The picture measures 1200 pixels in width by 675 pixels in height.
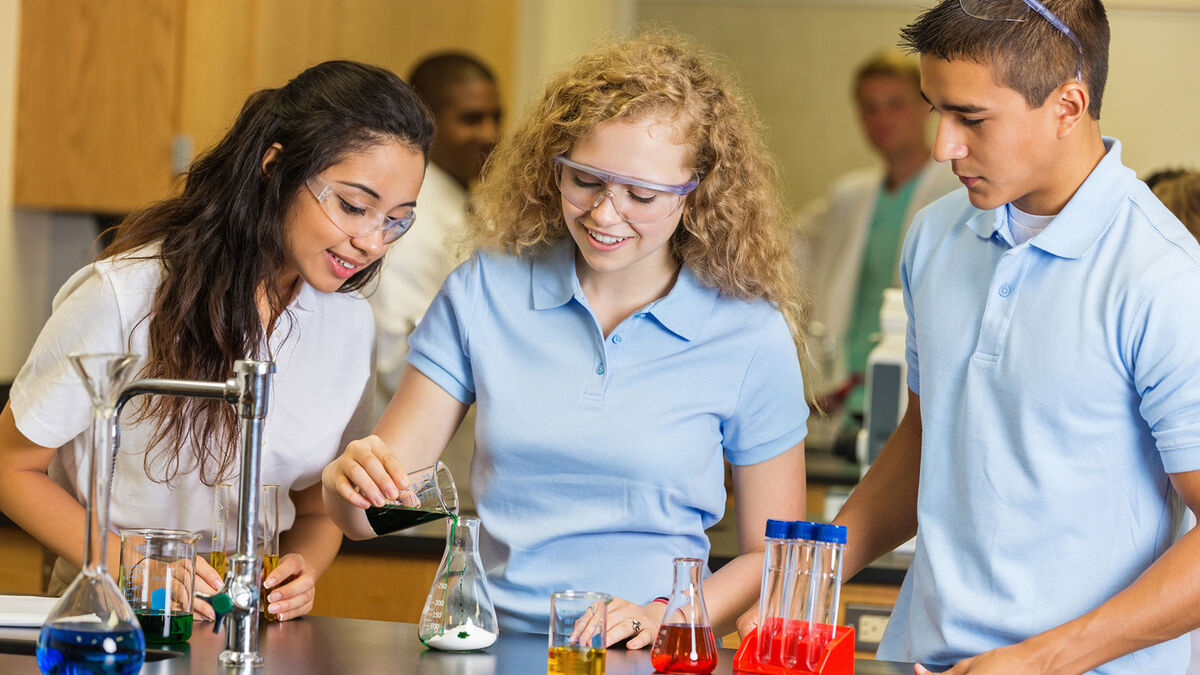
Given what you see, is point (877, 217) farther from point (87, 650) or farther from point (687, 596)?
point (87, 650)

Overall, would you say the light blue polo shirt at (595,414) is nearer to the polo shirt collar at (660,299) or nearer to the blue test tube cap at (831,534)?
the polo shirt collar at (660,299)

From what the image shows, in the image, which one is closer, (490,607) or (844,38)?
(490,607)

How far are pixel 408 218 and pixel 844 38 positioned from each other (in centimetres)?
552

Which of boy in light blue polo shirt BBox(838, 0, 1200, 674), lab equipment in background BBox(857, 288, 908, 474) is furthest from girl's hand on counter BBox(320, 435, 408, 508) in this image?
lab equipment in background BBox(857, 288, 908, 474)

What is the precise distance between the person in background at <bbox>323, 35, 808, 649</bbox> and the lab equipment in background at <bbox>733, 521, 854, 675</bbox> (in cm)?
32

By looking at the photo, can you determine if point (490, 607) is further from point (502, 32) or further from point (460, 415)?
point (502, 32)

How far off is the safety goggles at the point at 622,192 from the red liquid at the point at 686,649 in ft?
1.86

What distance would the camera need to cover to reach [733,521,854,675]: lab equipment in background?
4.67 feet

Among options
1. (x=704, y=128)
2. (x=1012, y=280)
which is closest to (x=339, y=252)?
(x=704, y=128)

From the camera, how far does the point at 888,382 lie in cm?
299

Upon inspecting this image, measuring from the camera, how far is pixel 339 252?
6.30ft

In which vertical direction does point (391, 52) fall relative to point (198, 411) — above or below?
above

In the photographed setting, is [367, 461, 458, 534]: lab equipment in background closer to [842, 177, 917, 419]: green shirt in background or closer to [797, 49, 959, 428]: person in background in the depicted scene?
[797, 49, 959, 428]: person in background

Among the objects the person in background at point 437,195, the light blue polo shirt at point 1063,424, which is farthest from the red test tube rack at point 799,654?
the person in background at point 437,195
